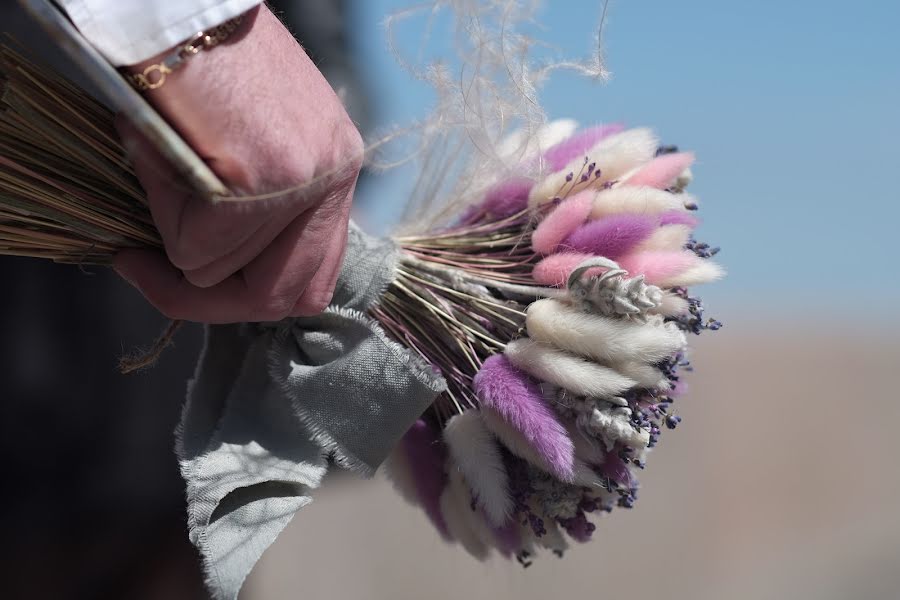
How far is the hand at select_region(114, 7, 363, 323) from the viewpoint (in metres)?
0.60

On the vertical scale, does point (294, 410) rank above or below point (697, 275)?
below

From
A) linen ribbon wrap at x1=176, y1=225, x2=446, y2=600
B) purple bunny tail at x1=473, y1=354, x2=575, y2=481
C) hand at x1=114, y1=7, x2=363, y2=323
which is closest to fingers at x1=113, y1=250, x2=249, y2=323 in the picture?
hand at x1=114, y1=7, x2=363, y2=323

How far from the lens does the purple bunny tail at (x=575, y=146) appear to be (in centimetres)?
95

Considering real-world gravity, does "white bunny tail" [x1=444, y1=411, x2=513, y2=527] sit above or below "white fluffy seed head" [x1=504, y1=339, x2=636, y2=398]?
below

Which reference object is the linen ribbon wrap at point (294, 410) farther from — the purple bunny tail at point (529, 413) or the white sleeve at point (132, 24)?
the white sleeve at point (132, 24)

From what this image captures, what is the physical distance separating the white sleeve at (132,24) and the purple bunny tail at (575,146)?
46 cm

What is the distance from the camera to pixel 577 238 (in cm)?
87

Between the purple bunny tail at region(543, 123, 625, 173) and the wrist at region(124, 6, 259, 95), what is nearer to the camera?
the wrist at region(124, 6, 259, 95)

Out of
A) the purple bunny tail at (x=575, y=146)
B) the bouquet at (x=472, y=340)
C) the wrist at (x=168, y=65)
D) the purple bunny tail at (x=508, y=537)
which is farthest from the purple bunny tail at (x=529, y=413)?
the wrist at (x=168, y=65)

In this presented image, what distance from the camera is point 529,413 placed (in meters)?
0.82

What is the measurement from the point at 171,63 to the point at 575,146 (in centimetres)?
51

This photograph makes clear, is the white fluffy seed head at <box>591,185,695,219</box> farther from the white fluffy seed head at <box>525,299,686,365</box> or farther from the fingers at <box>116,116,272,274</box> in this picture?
the fingers at <box>116,116,272,274</box>

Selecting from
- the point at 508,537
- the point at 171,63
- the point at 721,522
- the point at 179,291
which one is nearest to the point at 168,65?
the point at 171,63

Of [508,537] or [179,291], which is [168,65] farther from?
[508,537]
